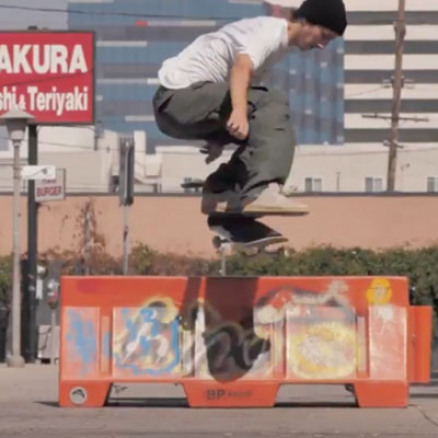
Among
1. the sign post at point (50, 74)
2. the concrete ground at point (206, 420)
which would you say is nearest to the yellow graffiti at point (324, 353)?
the concrete ground at point (206, 420)

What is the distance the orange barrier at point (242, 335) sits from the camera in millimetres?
9891

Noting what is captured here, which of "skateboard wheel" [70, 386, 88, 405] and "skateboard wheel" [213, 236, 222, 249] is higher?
"skateboard wheel" [213, 236, 222, 249]

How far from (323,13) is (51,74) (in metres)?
18.8

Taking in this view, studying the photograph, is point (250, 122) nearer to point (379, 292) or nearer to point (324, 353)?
point (379, 292)

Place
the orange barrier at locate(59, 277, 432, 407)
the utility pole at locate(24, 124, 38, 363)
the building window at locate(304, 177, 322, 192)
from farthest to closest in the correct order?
1. the building window at locate(304, 177, 322, 192)
2. the utility pole at locate(24, 124, 38, 363)
3. the orange barrier at locate(59, 277, 432, 407)

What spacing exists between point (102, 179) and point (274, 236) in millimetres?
55157

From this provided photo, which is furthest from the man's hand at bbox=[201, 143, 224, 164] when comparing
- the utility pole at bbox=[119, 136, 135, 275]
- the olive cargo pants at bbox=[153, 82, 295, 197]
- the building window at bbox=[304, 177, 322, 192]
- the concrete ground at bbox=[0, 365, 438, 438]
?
the building window at bbox=[304, 177, 322, 192]

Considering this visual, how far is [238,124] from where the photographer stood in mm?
8438

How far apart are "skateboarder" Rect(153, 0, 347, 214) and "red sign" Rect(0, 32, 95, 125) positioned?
1811 cm

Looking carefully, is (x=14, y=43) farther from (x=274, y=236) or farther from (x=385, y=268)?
(x=274, y=236)

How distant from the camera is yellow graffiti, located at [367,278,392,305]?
9922mm

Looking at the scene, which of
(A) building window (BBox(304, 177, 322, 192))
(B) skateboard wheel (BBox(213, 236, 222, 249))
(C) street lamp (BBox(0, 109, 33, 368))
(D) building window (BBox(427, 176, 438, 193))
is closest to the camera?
(B) skateboard wheel (BBox(213, 236, 222, 249))

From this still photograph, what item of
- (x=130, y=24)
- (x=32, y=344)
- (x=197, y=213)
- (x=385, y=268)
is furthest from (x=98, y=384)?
(x=130, y=24)

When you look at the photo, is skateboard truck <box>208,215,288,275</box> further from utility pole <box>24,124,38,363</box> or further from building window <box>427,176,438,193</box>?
building window <box>427,176,438,193</box>
